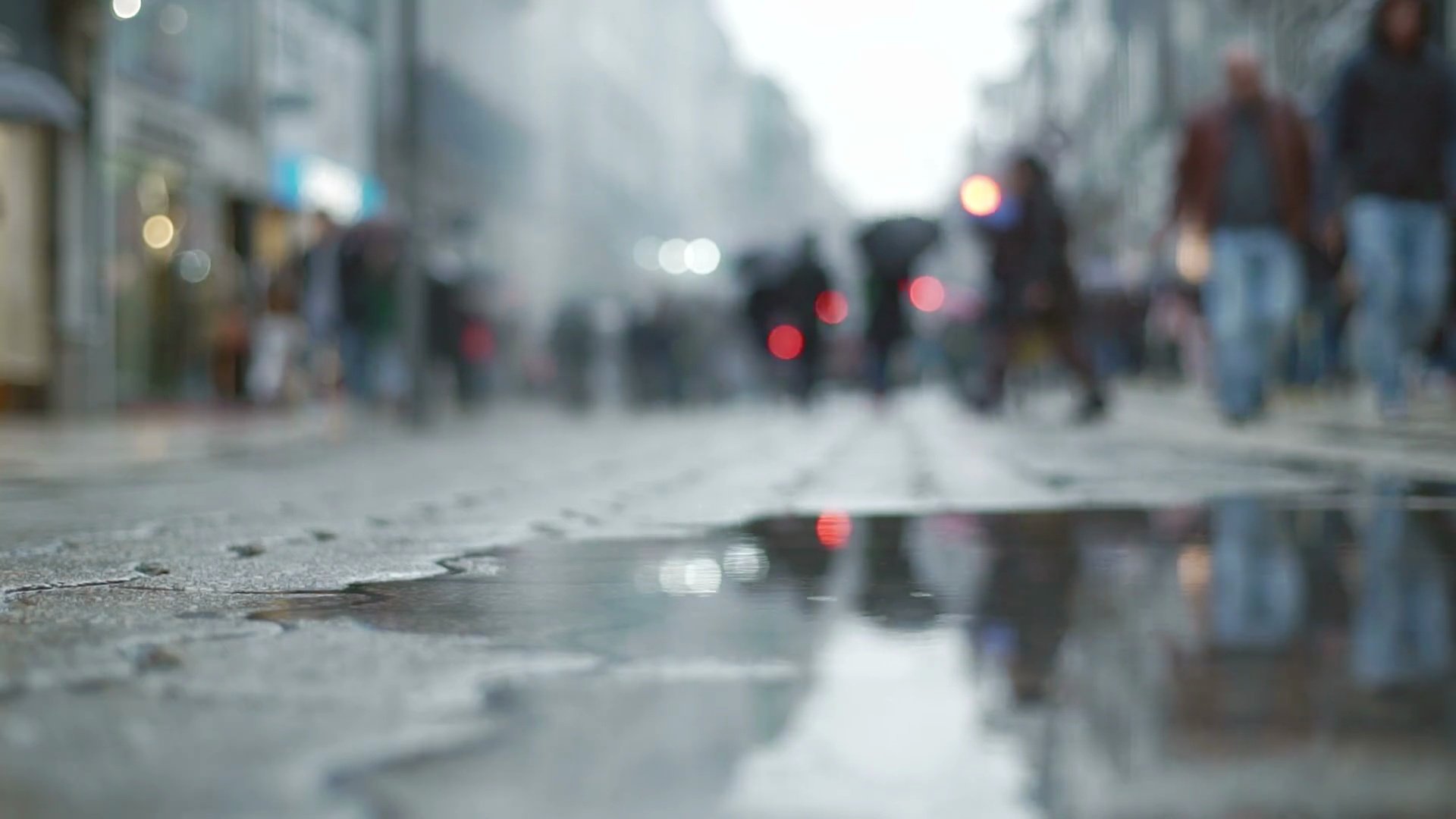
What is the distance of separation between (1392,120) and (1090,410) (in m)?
4.73

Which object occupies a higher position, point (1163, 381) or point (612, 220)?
point (612, 220)

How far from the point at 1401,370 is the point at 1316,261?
16.4ft

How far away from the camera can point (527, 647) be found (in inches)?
134

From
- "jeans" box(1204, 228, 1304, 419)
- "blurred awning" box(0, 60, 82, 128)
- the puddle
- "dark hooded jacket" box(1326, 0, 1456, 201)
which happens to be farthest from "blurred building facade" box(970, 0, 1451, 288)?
the puddle

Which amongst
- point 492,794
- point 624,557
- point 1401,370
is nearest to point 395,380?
point 1401,370

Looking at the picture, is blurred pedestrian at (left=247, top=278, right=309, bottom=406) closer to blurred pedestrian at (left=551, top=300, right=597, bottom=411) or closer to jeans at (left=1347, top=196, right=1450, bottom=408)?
blurred pedestrian at (left=551, top=300, right=597, bottom=411)

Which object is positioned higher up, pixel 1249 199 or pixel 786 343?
pixel 1249 199

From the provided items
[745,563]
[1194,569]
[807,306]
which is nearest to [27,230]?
[807,306]

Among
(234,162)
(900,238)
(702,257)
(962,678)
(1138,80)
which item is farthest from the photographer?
(702,257)

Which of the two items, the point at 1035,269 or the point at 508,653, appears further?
the point at 1035,269

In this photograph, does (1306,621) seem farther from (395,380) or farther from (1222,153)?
(395,380)

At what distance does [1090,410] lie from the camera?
53.5 ft

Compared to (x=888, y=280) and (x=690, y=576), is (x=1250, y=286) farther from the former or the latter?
(x=888, y=280)

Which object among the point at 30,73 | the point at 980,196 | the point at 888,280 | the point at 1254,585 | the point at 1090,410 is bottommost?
the point at 1090,410
